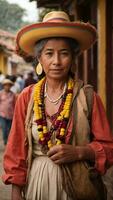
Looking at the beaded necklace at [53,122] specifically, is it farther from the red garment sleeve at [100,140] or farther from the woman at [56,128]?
the red garment sleeve at [100,140]

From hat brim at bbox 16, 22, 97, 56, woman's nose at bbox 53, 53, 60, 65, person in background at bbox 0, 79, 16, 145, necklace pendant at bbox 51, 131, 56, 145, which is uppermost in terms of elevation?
hat brim at bbox 16, 22, 97, 56

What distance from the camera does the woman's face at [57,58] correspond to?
10.9ft

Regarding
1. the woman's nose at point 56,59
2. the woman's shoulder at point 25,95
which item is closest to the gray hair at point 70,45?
the woman's nose at point 56,59

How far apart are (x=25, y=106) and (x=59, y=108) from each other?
216 millimetres

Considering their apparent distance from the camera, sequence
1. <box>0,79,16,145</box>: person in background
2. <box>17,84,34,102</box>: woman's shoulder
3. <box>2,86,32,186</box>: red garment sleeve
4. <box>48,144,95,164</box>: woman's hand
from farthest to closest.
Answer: <box>0,79,16,145</box>: person in background → <box>17,84,34,102</box>: woman's shoulder → <box>2,86,32,186</box>: red garment sleeve → <box>48,144,95,164</box>: woman's hand

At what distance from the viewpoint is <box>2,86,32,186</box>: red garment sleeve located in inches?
130

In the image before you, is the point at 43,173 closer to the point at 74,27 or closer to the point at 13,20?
the point at 74,27

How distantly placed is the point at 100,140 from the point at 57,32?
691 millimetres

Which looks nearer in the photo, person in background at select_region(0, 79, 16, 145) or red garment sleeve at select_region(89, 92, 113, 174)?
red garment sleeve at select_region(89, 92, 113, 174)

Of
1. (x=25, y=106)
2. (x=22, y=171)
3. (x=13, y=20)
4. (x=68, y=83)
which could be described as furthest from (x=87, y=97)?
(x=13, y=20)

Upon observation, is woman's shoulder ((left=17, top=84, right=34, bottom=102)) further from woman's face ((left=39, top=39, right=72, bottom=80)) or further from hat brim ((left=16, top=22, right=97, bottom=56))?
hat brim ((left=16, top=22, right=97, bottom=56))

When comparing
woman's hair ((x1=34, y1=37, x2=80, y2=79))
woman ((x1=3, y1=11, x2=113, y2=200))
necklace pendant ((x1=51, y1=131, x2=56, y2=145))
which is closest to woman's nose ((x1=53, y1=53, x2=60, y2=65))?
woman ((x1=3, y1=11, x2=113, y2=200))

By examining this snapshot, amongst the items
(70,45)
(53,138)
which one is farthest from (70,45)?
(53,138)

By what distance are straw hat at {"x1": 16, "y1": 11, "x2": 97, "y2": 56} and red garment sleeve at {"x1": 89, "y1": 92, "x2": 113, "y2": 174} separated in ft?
1.27
